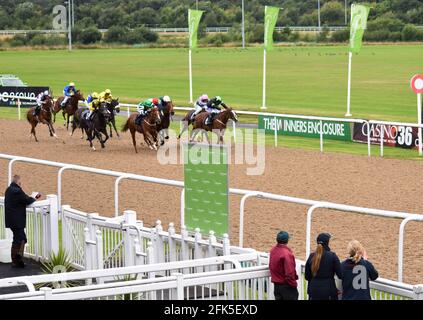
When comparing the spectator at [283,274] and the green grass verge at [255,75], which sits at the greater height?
the spectator at [283,274]

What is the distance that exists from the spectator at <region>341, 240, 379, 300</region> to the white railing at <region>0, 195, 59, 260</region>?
17.0 ft

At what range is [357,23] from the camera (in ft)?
93.1

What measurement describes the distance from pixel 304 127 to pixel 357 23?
15.0 ft

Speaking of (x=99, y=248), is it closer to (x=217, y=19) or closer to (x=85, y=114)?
(x=85, y=114)

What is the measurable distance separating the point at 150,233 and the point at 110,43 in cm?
8057

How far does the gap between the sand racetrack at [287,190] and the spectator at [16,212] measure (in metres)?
2.39

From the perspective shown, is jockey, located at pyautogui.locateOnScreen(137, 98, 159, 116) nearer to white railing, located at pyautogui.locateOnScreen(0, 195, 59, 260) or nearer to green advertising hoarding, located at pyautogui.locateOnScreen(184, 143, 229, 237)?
white railing, located at pyautogui.locateOnScreen(0, 195, 59, 260)

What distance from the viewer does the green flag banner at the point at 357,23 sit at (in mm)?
28094

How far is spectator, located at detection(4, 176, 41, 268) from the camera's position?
1224 centimetres

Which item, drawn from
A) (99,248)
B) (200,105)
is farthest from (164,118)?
(99,248)

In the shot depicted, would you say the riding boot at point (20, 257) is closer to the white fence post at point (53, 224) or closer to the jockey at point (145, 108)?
the white fence post at point (53, 224)

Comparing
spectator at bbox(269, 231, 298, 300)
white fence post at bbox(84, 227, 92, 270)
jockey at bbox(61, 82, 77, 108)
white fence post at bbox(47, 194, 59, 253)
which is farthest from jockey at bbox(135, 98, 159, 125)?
spectator at bbox(269, 231, 298, 300)

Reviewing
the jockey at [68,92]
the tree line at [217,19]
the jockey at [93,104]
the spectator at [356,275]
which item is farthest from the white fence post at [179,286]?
the tree line at [217,19]

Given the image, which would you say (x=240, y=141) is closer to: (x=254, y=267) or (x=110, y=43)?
(x=254, y=267)
